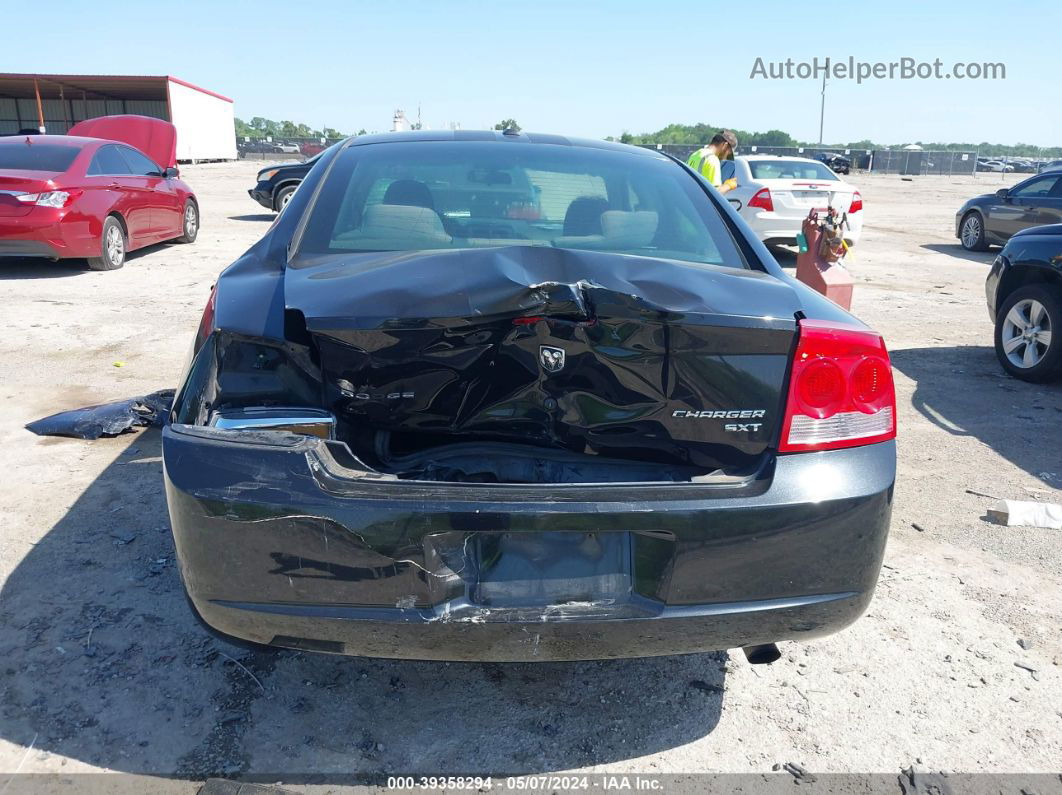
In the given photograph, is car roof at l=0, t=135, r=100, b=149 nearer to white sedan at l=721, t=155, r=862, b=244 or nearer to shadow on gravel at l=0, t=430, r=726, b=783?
white sedan at l=721, t=155, r=862, b=244

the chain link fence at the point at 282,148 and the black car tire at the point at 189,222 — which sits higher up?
the chain link fence at the point at 282,148

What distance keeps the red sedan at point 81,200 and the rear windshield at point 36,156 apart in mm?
10

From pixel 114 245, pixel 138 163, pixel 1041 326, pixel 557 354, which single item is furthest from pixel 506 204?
pixel 138 163

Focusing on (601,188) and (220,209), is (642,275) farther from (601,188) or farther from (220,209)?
(220,209)

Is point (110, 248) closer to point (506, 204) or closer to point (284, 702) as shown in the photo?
point (506, 204)

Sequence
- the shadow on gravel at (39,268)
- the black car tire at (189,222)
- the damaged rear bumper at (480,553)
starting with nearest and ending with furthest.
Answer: the damaged rear bumper at (480,553) < the shadow on gravel at (39,268) < the black car tire at (189,222)

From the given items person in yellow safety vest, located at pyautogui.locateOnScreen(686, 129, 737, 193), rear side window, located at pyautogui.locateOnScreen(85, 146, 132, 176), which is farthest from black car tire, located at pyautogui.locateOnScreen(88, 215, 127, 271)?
person in yellow safety vest, located at pyautogui.locateOnScreen(686, 129, 737, 193)

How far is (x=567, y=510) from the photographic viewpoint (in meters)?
2.03

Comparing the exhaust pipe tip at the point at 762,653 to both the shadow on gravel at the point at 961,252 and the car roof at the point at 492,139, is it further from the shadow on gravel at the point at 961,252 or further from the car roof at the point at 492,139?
the shadow on gravel at the point at 961,252

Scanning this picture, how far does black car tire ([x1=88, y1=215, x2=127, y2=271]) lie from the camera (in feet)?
32.6

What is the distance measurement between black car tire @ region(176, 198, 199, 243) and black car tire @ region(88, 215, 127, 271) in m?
1.99

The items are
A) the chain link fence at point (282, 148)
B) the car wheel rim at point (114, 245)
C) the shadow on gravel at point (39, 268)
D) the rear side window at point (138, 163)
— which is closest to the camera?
the shadow on gravel at point (39, 268)

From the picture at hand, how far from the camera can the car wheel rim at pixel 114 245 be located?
10.1m

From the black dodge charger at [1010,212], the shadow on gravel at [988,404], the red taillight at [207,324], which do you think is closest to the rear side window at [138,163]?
the shadow on gravel at [988,404]
